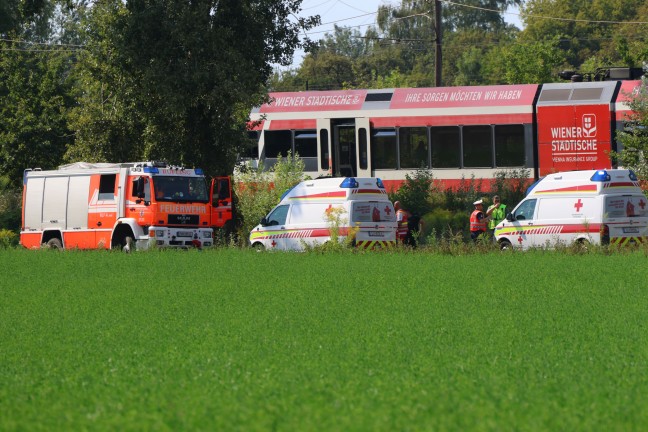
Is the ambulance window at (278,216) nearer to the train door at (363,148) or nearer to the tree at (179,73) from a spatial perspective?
the tree at (179,73)

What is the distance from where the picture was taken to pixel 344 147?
43.0 metres

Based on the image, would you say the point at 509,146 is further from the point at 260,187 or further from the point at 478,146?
the point at 260,187

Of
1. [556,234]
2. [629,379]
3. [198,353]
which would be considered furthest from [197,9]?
[629,379]

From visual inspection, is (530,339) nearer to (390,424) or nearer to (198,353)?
(198,353)

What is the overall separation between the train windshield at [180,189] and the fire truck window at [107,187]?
1426mm

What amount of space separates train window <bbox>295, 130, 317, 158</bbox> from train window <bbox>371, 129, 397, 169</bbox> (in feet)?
6.69

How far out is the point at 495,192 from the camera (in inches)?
1545

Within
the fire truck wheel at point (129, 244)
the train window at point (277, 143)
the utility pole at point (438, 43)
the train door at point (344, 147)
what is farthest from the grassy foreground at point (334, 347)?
the utility pole at point (438, 43)

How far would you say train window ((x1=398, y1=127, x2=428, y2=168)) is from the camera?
4175 centimetres

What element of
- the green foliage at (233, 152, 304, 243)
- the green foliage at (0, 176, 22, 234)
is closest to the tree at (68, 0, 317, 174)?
the green foliage at (233, 152, 304, 243)

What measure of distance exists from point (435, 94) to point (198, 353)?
27711mm

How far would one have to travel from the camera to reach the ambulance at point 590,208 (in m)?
28.4

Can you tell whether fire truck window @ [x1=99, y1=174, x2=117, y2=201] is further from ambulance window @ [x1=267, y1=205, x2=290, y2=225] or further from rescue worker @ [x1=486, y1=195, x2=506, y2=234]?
rescue worker @ [x1=486, y1=195, x2=506, y2=234]

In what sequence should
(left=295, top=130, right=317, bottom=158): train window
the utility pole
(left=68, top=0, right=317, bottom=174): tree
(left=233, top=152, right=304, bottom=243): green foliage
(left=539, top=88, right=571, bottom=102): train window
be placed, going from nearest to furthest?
(left=68, top=0, right=317, bottom=174): tree
(left=233, top=152, right=304, bottom=243): green foliage
(left=539, top=88, right=571, bottom=102): train window
(left=295, top=130, right=317, bottom=158): train window
the utility pole
